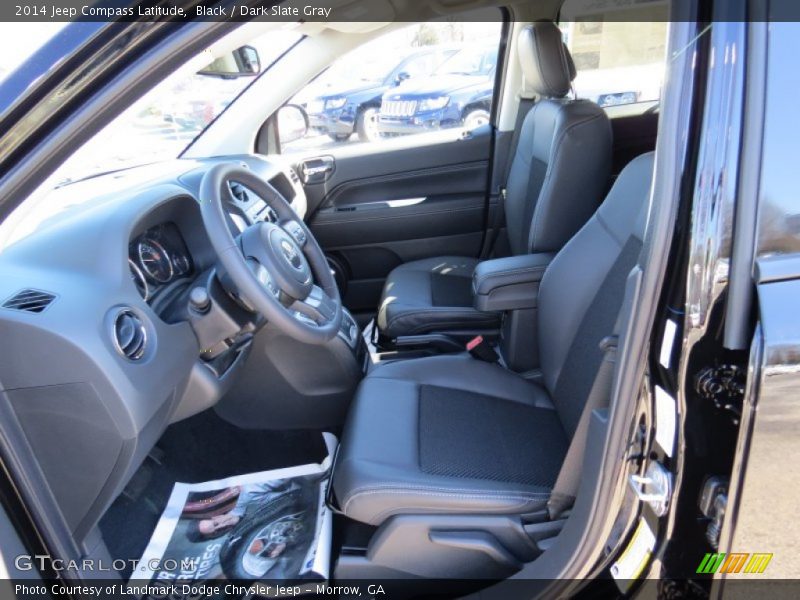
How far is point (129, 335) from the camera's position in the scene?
1164mm

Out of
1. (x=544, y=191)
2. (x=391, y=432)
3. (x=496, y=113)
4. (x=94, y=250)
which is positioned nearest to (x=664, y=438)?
(x=391, y=432)

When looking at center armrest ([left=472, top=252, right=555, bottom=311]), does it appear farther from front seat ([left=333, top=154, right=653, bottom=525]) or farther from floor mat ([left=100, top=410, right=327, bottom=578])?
floor mat ([left=100, top=410, right=327, bottom=578])

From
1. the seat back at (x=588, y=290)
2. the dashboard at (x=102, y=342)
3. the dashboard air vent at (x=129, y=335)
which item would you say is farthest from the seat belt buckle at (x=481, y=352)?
the dashboard air vent at (x=129, y=335)

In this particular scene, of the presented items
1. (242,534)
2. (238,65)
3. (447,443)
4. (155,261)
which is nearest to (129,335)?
(155,261)

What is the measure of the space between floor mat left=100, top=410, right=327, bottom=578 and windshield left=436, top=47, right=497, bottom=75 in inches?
74.9

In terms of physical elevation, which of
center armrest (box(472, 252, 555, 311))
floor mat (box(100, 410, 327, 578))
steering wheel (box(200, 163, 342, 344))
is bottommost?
floor mat (box(100, 410, 327, 578))

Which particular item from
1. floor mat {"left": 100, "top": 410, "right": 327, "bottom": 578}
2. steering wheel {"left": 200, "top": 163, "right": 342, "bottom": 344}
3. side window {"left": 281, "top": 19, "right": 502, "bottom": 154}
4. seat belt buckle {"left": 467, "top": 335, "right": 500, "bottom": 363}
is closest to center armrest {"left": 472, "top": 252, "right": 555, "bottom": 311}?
seat belt buckle {"left": 467, "top": 335, "right": 500, "bottom": 363}

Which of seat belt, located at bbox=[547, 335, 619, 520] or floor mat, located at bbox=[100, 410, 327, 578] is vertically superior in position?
seat belt, located at bbox=[547, 335, 619, 520]

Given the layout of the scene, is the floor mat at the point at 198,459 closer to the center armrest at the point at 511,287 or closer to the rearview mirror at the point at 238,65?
the center armrest at the point at 511,287

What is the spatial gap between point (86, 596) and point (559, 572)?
805mm

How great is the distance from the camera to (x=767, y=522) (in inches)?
31.8

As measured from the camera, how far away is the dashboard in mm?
A: 1040

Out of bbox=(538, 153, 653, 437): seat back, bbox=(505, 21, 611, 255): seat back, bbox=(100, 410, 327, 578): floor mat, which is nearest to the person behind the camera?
bbox=(538, 153, 653, 437): seat back

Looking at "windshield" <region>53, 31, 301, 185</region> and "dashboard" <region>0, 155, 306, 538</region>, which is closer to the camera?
"dashboard" <region>0, 155, 306, 538</region>
